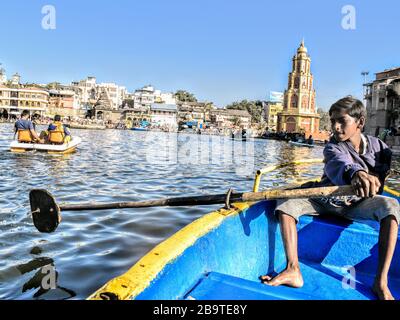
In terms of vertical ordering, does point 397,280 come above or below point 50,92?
below

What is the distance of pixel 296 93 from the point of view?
9225cm

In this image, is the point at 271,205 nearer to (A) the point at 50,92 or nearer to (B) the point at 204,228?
(B) the point at 204,228

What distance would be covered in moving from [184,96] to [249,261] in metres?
128

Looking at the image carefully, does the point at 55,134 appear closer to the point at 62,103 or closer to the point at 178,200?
the point at 178,200

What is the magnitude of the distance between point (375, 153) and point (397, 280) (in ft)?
3.48

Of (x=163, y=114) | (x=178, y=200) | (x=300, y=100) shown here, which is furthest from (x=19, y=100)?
(x=178, y=200)

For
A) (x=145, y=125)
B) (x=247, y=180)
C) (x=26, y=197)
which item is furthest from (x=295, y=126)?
(x=26, y=197)

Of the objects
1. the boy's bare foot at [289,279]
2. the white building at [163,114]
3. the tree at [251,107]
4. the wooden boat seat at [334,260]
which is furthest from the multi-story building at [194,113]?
the boy's bare foot at [289,279]

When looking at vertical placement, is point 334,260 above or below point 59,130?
below

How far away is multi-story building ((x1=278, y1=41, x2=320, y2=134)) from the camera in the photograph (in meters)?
90.5

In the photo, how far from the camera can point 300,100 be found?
300ft

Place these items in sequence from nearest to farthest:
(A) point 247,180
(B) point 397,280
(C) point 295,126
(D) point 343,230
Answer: (B) point 397,280, (D) point 343,230, (A) point 247,180, (C) point 295,126

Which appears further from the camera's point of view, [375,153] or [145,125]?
[145,125]

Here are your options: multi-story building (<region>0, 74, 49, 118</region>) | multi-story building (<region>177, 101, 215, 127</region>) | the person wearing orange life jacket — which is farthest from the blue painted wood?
multi-story building (<region>177, 101, 215, 127</region>)
